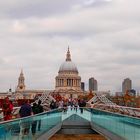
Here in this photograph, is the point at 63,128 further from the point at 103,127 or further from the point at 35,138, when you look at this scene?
the point at 35,138

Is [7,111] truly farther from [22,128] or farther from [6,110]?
[22,128]

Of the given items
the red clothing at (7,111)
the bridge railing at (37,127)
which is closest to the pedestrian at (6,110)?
the red clothing at (7,111)

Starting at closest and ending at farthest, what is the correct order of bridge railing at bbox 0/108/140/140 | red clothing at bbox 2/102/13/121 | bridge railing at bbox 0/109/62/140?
bridge railing at bbox 0/109/62/140 < bridge railing at bbox 0/108/140/140 < red clothing at bbox 2/102/13/121

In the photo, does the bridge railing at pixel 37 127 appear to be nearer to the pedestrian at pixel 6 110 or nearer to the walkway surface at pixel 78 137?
the pedestrian at pixel 6 110

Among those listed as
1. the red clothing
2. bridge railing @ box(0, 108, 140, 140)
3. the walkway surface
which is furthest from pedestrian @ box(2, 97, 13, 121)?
the walkway surface

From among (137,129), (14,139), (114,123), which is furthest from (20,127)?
(114,123)

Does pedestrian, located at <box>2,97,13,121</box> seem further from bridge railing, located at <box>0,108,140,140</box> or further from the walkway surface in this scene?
the walkway surface

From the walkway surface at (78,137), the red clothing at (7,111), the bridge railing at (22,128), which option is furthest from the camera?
the walkway surface at (78,137)

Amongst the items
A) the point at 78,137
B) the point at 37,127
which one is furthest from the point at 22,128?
the point at 78,137

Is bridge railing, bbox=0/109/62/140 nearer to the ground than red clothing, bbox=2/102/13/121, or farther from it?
nearer to the ground

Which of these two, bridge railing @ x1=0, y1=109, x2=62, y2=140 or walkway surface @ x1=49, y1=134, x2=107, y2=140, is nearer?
bridge railing @ x1=0, y1=109, x2=62, y2=140

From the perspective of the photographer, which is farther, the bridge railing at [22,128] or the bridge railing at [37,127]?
the bridge railing at [37,127]

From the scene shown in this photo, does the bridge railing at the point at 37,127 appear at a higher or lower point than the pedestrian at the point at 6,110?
lower

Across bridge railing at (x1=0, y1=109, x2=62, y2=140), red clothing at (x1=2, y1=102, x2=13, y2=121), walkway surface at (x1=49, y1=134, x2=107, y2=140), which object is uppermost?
red clothing at (x1=2, y1=102, x2=13, y2=121)
